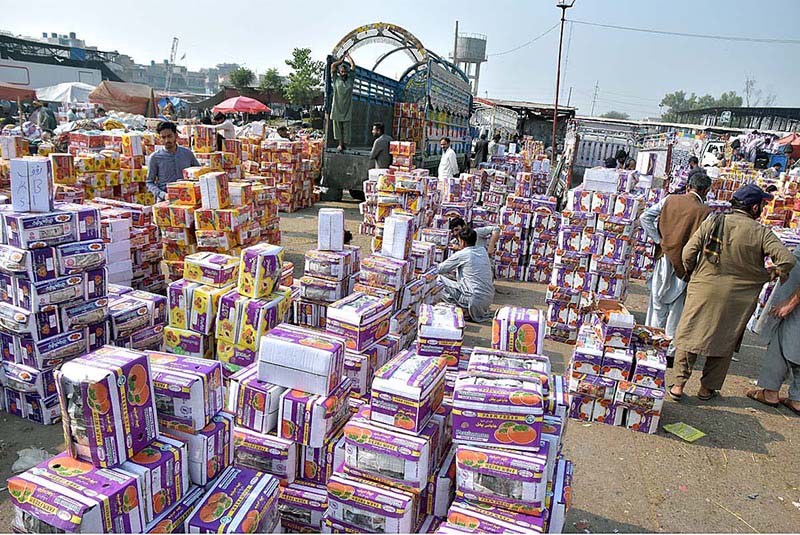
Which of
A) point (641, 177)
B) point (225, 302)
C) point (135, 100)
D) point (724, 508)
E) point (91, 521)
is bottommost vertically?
point (724, 508)

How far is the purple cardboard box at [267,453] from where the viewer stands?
2.99 m

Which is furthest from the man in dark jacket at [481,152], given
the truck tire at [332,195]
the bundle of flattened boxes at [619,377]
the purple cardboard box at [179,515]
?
the purple cardboard box at [179,515]

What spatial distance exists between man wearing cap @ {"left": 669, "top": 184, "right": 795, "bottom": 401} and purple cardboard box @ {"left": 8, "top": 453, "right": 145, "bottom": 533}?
4833 millimetres

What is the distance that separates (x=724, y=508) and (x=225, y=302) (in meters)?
4.03

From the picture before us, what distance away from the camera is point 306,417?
298cm

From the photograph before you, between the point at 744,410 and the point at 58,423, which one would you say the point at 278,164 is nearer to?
the point at 58,423

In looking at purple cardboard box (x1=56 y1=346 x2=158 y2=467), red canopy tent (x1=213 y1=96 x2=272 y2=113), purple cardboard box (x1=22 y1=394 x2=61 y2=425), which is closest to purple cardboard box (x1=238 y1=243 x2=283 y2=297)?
purple cardboard box (x1=22 y1=394 x2=61 y2=425)

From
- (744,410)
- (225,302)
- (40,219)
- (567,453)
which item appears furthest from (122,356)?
(744,410)

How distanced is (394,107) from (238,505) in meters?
14.8

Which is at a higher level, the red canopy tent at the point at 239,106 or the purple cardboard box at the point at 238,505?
the red canopy tent at the point at 239,106

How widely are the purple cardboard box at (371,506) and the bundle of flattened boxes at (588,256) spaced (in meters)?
4.29

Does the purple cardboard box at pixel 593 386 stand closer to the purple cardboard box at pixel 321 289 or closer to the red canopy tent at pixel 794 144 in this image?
the purple cardboard box at pixel 321 289

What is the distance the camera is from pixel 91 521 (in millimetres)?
2066

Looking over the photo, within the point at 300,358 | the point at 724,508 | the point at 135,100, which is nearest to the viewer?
the point at 300,358
